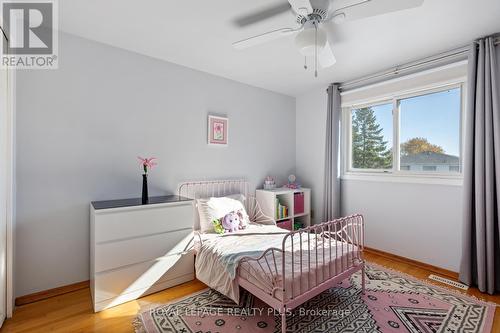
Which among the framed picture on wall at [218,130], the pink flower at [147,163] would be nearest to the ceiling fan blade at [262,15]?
the framed picture on wall at [218,130]

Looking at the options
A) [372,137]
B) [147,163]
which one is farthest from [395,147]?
[147,163]

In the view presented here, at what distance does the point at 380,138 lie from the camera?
3582 mm

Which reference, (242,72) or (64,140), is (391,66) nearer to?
(242,72)

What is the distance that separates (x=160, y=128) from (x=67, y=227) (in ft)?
4.56

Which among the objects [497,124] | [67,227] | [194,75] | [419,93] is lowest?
[67,227]

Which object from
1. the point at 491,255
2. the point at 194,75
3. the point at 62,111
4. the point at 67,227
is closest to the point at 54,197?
the point at 67,227

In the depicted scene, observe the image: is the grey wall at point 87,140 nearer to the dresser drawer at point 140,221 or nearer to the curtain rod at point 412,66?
the dresser drawer at point 140,221

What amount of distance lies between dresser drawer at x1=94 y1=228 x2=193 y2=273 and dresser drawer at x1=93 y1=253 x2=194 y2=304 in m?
0.06

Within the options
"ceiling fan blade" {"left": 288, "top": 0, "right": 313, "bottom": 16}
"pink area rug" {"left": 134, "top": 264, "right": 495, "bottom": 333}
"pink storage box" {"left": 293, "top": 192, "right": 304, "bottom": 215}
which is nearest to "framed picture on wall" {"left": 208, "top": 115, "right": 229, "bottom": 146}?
"pink storage box" {"left": 293, "top": 192, "right": 304, "bottom": 215}

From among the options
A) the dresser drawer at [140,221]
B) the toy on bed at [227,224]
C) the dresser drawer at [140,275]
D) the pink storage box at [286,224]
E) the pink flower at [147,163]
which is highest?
the pink flower at [147,163]

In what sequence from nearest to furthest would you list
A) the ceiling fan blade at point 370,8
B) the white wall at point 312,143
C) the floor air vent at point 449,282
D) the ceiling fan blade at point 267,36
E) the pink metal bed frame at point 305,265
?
the ceiling fan blade at point 370,8
the pink metal bed frame at point 305,265
the ceiling fan blade at point 267,36
the floor air vent at point 449,282
the white wall at point 312,143

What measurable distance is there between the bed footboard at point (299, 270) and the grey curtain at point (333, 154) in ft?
4.46

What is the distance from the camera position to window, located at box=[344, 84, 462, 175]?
2.91m

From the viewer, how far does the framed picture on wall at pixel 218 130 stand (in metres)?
3.38
